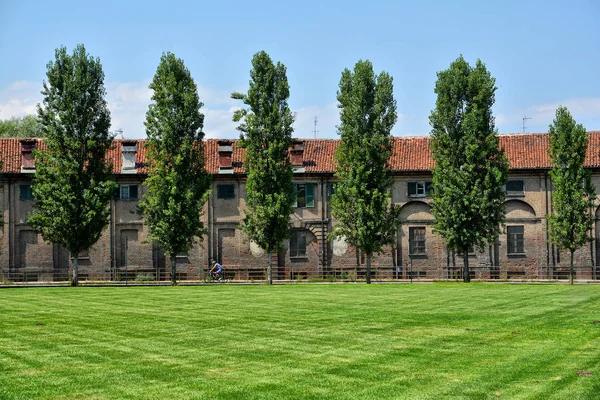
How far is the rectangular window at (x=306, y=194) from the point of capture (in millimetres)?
55781

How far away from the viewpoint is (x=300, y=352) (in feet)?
47.7

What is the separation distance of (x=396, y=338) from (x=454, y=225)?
31.6 m

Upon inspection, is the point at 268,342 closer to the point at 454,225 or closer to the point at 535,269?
the point at 454,225

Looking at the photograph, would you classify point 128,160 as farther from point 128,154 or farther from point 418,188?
point 418,188

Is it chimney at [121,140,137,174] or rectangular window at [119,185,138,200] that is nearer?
rectangular window at [119,185,138,200]

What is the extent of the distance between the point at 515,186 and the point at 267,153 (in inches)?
684

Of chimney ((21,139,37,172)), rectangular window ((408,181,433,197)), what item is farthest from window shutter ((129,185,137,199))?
rectangular window ((408,181,433,197))

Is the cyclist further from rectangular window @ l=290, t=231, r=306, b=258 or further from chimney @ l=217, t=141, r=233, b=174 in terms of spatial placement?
chimney @ l=217, t=141, r=233, b=174

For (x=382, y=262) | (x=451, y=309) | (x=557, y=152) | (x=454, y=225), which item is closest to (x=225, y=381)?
(x=451, y=309)

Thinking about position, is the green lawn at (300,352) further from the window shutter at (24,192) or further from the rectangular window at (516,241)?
the window shutter at (24,192)

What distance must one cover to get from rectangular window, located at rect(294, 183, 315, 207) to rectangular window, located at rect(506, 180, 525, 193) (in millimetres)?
12559

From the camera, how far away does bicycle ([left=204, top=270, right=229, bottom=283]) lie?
5159 centimetres

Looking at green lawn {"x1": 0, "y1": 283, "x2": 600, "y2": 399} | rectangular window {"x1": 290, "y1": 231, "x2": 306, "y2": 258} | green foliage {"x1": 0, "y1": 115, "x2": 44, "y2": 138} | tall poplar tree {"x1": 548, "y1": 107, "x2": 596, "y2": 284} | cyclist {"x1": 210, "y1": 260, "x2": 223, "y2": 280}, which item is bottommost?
green lawn {"x1": 0, "y1": 283, "x2": 600, "y2": 399}

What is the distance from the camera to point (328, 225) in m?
55.6
